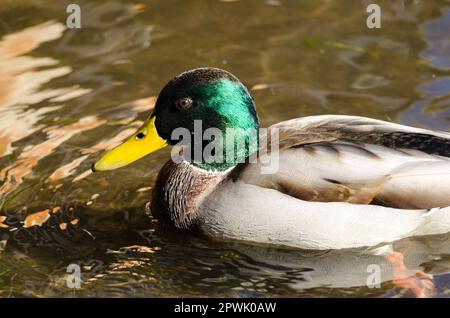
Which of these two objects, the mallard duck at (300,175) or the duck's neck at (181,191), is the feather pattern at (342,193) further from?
the duck's neck at (181,191)

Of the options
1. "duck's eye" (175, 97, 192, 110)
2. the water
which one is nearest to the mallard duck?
"duck's eye" (175, 97, 192, 110)

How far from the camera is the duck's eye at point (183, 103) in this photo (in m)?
7.18

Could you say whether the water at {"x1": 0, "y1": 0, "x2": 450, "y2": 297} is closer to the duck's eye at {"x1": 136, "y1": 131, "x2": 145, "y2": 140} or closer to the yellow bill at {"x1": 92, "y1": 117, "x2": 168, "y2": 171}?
the yellow bill at {"x1": 92, "y1": 117, "x2": 168, "y2": 171}

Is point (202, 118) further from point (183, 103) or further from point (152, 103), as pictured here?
point (152, 103)

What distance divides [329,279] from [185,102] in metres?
1.65

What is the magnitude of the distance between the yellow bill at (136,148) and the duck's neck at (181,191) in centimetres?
35

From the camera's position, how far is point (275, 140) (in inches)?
287

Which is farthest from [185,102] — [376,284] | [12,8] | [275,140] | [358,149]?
[12,8]

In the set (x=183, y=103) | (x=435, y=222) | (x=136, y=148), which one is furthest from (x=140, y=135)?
(x=435, y=222)

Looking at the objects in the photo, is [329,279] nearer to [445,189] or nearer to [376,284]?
[376,284]

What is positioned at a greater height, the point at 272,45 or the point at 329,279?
the point at 272,45

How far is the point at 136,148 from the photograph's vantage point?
23.9 ft

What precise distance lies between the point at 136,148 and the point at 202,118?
1.77 ft

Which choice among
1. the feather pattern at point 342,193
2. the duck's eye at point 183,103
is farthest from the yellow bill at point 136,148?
the feather pattern at point 342,193
